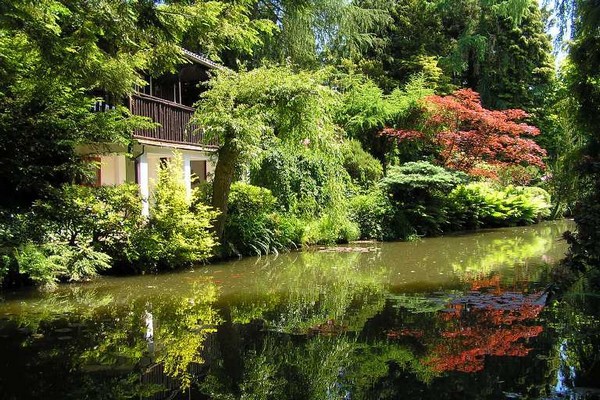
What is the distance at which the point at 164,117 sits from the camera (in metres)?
16.2

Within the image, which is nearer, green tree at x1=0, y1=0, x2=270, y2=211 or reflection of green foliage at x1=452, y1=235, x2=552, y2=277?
green tree at x1=0, y1=0, x2=270, y2=211

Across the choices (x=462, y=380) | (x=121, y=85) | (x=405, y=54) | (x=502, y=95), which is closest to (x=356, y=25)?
(x=405, y=54)

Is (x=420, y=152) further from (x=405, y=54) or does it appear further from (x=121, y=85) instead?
(x=121, y=85)

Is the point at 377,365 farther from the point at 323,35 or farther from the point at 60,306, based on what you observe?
the point at 323,35

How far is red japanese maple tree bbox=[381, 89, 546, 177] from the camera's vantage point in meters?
21.2

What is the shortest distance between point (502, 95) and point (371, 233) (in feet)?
48.7

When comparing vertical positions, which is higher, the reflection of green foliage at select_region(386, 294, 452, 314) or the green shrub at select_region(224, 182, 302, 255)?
the green shrub at select_region(224, 182, 302, 255)

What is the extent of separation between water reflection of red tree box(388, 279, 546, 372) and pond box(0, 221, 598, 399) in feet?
0.06

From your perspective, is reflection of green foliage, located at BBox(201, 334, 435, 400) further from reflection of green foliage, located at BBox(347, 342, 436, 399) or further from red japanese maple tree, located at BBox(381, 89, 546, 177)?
red japanese maple tree, located at BBox(381, 89, 546, 177)

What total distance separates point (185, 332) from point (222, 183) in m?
7.23

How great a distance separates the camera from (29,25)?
23.1 feet

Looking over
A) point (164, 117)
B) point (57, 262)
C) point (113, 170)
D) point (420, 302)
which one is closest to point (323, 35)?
point (164, 117)

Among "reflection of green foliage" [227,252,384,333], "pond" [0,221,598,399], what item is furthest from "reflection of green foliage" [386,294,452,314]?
"reflection of green foliage" [227,252,384,333]

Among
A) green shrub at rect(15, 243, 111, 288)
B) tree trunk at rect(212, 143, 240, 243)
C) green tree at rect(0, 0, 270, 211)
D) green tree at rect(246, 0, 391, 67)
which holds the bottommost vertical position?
green shrub at rect(15, 243, 111, 288)
